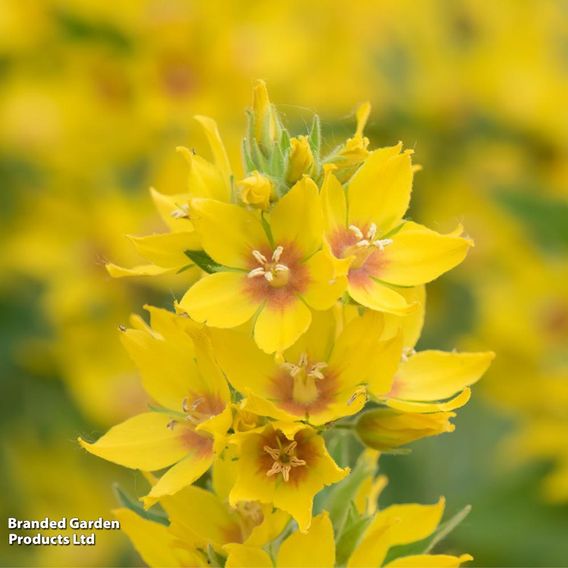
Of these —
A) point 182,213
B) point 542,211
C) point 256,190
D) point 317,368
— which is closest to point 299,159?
point 256,190

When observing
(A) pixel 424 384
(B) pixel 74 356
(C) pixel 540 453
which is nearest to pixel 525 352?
(C) pixel 540 453

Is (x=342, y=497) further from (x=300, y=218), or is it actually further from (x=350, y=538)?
(x=300, y=218)

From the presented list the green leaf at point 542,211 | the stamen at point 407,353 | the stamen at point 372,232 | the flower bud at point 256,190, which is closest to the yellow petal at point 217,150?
the flower bud at point 256,190

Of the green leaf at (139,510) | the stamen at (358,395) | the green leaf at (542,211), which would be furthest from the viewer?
the green leaf at (542,211)

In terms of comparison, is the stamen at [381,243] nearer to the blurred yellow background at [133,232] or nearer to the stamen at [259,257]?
the stamen at [259,257]

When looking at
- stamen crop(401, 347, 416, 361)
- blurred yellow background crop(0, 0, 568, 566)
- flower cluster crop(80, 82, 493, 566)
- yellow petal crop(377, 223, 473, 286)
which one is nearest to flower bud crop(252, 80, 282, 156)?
flower cluster crop(80, 82, 493, 566)

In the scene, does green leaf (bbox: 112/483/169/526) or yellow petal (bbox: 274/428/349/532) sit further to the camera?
green leaf (bbox: 112/483/169/526)

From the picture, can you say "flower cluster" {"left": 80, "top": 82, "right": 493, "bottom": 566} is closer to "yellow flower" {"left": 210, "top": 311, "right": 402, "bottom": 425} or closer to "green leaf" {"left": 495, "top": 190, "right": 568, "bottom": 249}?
"yellow flower" {"left": 210, "top": 311, "right": 402, "bottom": 425}

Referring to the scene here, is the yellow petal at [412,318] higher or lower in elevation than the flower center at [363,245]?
lower
